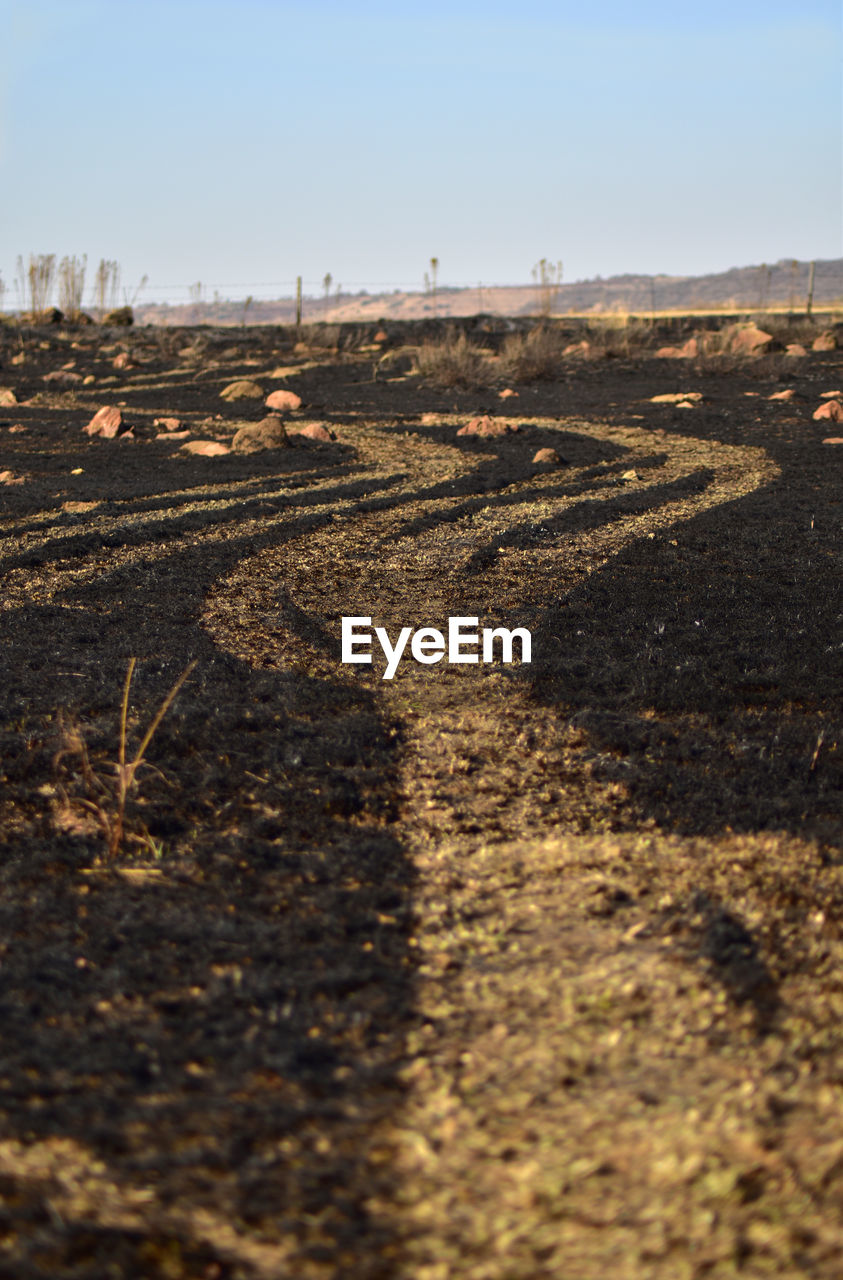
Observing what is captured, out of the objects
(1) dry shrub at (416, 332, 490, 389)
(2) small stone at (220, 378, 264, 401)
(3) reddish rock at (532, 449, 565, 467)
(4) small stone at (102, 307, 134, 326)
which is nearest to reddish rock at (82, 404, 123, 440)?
(2) small stone at (220, 378, 264, 401)

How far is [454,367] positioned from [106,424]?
8.16m

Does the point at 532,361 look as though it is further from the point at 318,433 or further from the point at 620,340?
the point at 318,433

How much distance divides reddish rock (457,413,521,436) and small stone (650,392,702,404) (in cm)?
420

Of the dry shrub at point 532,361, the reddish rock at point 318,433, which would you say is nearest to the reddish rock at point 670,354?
the dry shrub at point 532,361

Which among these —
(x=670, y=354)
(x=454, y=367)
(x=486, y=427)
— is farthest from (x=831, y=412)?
(x=670, y=354)

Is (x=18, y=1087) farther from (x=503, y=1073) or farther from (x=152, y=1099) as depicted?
(x=503, y=1073)

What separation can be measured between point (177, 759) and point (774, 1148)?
2.56m

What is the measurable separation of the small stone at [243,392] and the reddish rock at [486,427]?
5.79 meters

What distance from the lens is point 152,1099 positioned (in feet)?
6.85

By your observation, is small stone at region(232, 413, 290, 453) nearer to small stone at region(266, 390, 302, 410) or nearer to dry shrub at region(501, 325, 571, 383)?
small stone at region(266, 390, 302, 410)

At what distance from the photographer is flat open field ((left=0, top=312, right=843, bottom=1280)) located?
1.81 m

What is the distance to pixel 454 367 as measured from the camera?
19719 mm

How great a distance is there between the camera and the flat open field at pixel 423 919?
1810 millimetres

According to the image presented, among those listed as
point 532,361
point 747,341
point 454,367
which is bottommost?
→ point 454,367
